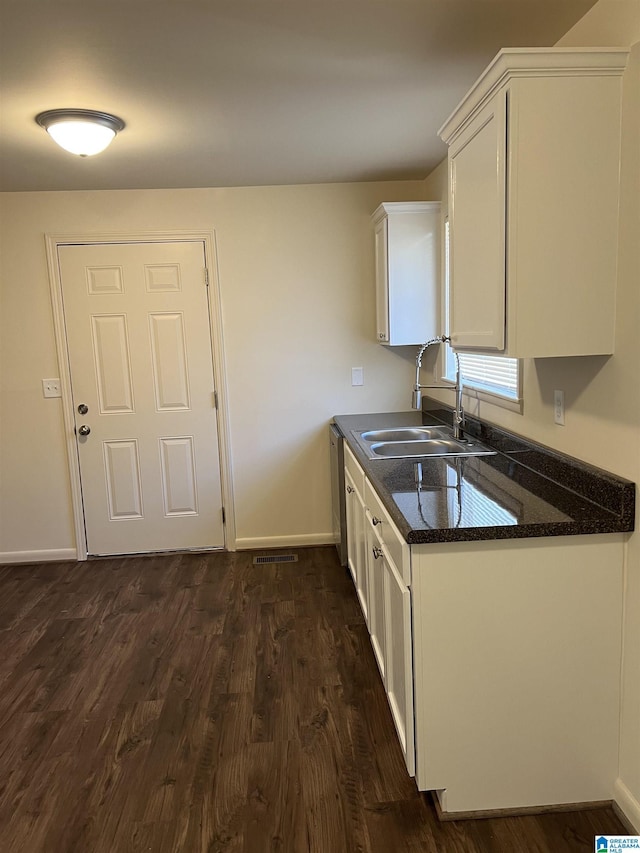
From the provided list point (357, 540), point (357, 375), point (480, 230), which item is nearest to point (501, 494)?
point (480, 230)

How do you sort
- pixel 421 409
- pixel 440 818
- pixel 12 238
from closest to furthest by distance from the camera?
pixel 440 818 < pixel 12 238 < pixel 421 409

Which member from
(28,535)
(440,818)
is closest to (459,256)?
(440,818)

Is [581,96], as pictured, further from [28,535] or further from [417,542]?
[28,535]

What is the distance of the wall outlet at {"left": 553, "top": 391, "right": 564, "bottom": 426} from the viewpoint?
2.00m

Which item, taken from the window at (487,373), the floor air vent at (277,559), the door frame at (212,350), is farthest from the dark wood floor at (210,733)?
the window at (487,373)

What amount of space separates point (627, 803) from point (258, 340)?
301 centimetres

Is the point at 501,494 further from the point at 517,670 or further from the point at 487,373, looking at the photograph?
→ the point at 487,373

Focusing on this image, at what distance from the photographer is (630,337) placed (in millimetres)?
1581

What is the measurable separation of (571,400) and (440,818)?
1341 millimetres

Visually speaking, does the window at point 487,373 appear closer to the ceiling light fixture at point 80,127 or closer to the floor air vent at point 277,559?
the floor air vent at point 277,559

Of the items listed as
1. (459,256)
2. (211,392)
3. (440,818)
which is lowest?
(440,818)

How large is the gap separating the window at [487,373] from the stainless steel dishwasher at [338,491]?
0.76 meters

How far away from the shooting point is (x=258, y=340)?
3875mm

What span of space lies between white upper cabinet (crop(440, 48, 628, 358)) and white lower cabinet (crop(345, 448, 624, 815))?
600mm
